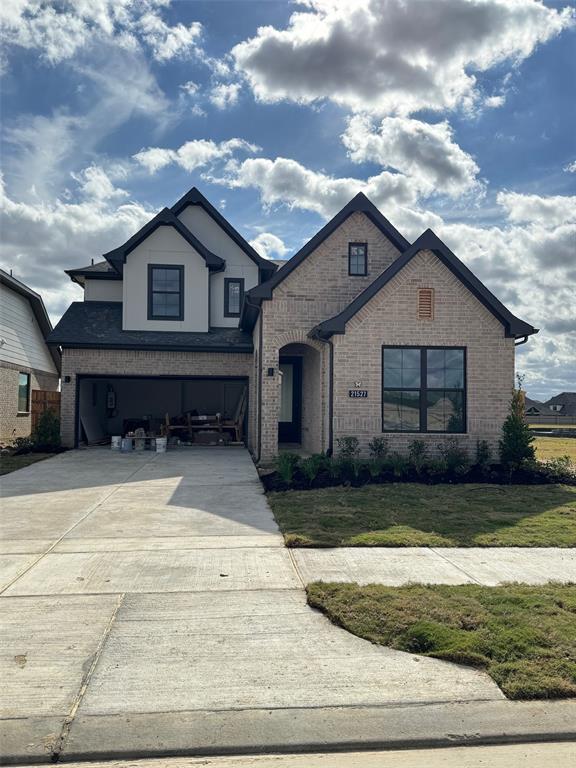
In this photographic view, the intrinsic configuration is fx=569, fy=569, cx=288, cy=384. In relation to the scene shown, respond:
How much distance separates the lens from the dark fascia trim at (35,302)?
21567mm

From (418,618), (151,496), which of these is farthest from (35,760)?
(151,496)

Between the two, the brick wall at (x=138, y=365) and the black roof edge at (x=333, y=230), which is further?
the brick wall at (x=138, y=365)

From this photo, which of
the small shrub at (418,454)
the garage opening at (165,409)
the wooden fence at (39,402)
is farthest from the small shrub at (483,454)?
the wooden fence at (39,402)

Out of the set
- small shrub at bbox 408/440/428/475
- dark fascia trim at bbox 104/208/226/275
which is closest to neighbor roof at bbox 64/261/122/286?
dark fascia trim at bbox 104/208/226/275

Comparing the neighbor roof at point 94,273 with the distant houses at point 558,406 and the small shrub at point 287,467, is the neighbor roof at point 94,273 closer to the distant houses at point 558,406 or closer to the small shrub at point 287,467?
the small shrub at point 287,467

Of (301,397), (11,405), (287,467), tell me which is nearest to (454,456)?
(287,467)

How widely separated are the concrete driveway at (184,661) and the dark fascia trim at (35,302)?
16.5 metres

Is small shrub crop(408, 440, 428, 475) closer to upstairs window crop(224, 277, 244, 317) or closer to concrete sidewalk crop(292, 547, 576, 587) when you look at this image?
concrete sidewalk crop(292, 547, 576, 587)

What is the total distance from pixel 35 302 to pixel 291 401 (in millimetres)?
13072

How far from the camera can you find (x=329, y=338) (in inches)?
536

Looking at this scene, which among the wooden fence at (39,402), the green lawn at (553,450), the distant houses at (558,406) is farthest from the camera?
the distant houses at (558,406)

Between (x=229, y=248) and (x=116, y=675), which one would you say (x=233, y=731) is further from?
(x=229, y=248)

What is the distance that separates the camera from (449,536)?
789cm

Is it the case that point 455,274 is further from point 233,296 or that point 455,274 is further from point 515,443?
point 233,296
